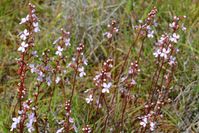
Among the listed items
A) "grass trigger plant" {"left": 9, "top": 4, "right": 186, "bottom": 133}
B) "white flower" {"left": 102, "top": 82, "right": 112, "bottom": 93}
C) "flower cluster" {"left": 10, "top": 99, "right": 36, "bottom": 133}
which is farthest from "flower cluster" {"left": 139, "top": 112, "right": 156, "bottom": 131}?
"flower cluster" {"left": 10, "top": 99, "right": 36, "bottom": 133}

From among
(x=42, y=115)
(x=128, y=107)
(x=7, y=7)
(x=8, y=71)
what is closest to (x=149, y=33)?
(x=128, y=107)

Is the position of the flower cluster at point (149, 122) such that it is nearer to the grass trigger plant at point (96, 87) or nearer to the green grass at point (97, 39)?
the grass trigger plant at point (96, 87)

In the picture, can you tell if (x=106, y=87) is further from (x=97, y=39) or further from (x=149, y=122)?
(x=97, y=39)

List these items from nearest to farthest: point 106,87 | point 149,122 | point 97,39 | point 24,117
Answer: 1. point 24,117
2. point 106,87
3. point 149,122
4. point 97,39

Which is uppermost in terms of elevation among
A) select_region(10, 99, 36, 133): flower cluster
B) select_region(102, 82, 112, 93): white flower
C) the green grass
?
the green grass

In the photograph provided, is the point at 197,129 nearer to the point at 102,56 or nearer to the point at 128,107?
the point at 128,107

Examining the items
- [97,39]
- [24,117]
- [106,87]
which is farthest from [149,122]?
[97,39]

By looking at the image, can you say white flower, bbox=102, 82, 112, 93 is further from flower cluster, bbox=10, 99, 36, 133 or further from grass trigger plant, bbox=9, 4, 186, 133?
flower cluster, bbox=10, 99, 36, 133

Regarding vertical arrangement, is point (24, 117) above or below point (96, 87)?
below
